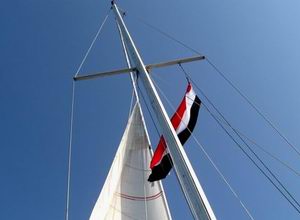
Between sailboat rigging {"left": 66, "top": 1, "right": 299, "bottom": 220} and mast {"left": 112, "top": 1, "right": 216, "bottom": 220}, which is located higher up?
sailboat rigging {"left": 66, "top": 1, "right": 299, "bottom": 220}

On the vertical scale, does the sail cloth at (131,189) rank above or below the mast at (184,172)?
above

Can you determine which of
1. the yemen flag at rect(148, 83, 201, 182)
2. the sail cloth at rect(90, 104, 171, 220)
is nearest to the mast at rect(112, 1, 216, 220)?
the yemen flag at rect(148, 83, 201, 182)

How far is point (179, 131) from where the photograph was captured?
7469 mm

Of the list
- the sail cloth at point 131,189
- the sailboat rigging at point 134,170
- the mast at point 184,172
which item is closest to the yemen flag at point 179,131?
the sailboat rigging at point 134,170

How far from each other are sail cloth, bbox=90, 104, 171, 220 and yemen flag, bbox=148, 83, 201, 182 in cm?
178

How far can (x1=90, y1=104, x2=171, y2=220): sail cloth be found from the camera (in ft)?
28.6

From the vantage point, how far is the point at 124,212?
8.82 m

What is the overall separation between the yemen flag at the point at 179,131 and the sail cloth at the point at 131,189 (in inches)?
70.0

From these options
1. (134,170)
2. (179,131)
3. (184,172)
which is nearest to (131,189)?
(134,170)

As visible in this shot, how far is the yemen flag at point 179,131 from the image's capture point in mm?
7176

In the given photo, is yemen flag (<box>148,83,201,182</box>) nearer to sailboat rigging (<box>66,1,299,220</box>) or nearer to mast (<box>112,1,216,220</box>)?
sailboat rigging (<box>66,1,299,220</box>)

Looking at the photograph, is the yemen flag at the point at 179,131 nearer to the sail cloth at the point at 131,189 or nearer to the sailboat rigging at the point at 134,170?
the sailboat rigging at the point at 134,170

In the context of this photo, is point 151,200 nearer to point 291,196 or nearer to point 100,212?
point 100,212

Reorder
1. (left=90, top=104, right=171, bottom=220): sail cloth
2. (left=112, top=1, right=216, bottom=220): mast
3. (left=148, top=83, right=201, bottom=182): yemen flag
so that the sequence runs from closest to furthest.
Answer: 1. (left=112, top=1, right=216, bottom=220): mast
2. (left=148, top=83, right=201, bottom=182): yemen flag
3. (left=90, top=104, right=171, bottom=220): sail cloth
